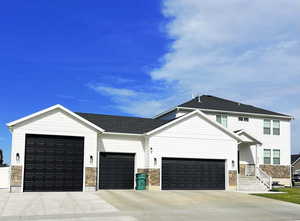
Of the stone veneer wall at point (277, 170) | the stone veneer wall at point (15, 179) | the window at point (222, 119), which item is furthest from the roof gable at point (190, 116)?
the stone veneer wall at point (277, 170)

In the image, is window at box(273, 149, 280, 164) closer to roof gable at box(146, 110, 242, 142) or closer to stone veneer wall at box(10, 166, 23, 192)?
roof gable at box(146, 110, 242, 142)

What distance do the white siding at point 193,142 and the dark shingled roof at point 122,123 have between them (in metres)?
1.64

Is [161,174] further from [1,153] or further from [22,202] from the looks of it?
[1,153]

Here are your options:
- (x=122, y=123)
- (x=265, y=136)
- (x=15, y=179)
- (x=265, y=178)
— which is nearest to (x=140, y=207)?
(x=15, y=179)

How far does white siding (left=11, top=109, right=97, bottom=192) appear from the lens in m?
22.0

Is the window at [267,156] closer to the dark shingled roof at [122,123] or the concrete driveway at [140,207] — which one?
the dark shingled roof at [122,123]

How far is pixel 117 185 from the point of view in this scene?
2511 cm

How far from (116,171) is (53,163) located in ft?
14.7

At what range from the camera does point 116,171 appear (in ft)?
83.1

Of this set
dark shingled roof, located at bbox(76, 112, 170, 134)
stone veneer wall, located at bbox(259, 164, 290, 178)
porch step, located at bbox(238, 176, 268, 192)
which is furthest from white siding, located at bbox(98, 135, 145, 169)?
stone veneer wall, located at bbox(259, 164, 290, 178)

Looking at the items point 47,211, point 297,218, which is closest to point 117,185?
point 47,211

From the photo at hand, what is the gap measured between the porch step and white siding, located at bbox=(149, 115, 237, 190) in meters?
1.81

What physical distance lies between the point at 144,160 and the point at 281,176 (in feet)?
51.7

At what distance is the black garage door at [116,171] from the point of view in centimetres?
2492
